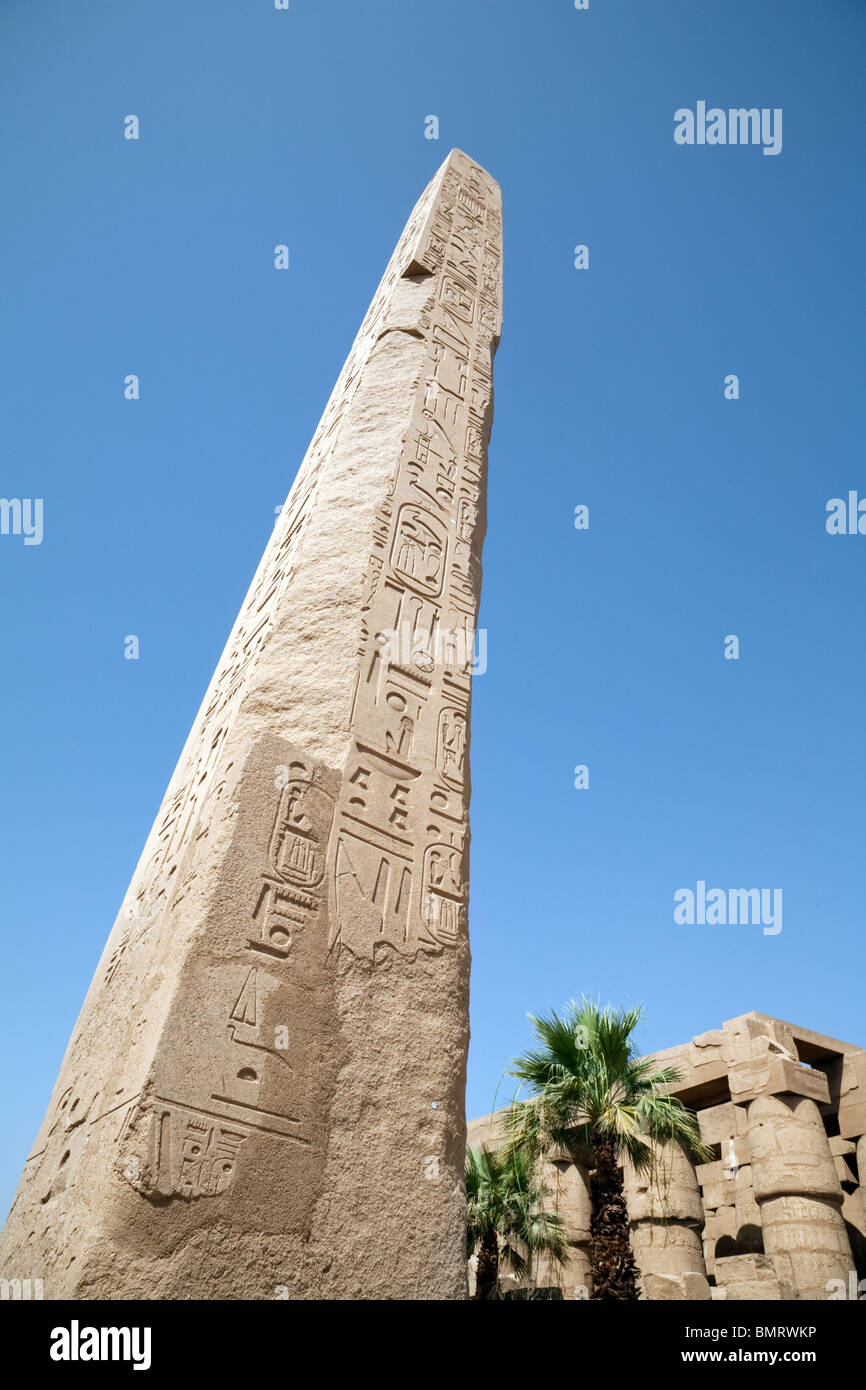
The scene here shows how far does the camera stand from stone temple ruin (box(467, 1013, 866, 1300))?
8.13m

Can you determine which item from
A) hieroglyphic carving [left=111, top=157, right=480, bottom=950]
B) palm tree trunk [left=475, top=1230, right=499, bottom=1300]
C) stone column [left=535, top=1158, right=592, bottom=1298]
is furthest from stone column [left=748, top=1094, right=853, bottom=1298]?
hieroglyphic carving [left=111, top=157, right=480, bottom=950]

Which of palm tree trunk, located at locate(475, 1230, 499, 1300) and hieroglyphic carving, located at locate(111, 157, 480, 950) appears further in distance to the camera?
palm tree trunk, located at locate(475, 1230, 499, 1300)

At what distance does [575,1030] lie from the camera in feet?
25.3

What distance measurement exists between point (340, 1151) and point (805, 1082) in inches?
324

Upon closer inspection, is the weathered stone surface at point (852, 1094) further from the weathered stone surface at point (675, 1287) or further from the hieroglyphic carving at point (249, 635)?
the hieroglyphic carving at point (249, 635)

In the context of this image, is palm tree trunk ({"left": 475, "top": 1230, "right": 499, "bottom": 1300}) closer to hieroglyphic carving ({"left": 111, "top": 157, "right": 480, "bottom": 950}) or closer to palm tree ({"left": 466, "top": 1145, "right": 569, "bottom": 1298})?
palm tree ({"left": 466, "top": 1145, "right": 569, "bottom": 1298})

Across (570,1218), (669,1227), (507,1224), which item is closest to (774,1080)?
(669,1227)

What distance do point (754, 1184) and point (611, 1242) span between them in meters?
3.26

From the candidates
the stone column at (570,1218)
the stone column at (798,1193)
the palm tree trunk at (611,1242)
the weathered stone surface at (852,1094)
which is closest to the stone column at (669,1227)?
the stone column at (570,1218)

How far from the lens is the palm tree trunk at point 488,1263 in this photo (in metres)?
9.42

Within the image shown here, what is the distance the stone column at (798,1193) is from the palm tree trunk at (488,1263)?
2.64 metres

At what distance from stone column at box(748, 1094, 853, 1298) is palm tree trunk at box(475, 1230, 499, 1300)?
2638mm
